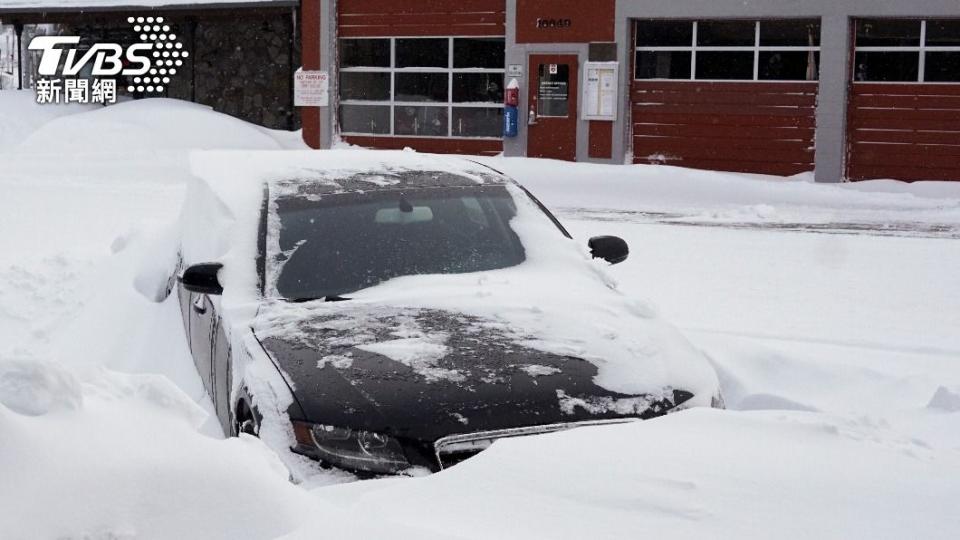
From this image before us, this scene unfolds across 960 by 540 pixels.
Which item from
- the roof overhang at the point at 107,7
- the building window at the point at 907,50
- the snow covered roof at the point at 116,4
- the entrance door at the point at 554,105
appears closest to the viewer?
the building window at the point at 907,50

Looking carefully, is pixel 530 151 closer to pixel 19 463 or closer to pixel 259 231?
pixel 259 231

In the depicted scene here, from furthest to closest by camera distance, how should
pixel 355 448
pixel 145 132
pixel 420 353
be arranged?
1. pixel 145 132
2. pixel 420 353
3. pixel 355 448

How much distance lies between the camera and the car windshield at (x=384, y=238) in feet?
17.3

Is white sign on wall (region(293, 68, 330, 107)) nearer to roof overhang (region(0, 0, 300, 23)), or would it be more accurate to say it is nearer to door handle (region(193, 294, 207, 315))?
roof overhang (region(0, 0, 300, 23))

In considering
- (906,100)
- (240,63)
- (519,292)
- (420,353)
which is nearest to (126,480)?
(420,353)

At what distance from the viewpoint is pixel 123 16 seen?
3200cm

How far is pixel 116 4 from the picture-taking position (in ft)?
99.1

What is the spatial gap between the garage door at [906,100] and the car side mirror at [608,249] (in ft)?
54.3

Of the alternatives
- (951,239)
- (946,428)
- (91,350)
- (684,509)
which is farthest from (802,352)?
(951,239)

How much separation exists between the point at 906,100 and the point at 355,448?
62.1 feet

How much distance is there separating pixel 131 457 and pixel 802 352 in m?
5.46

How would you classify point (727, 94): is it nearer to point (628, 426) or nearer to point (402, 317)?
point (402, 317)

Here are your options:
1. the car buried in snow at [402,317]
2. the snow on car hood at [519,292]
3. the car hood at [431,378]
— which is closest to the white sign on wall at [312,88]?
the car buried in snow at [402,317]

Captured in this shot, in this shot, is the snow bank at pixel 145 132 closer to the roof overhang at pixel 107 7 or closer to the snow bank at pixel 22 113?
the snow bank at pixel 22 113
